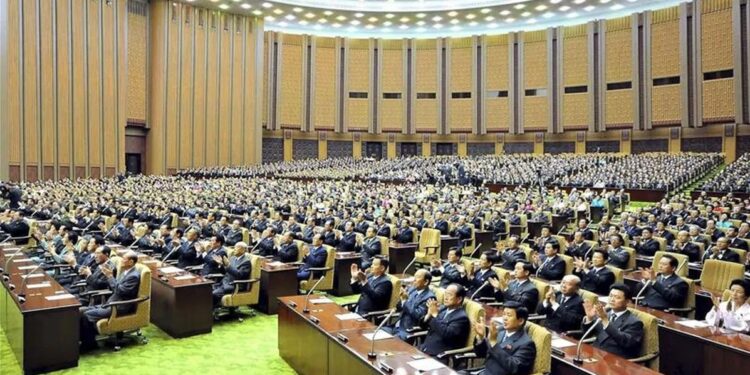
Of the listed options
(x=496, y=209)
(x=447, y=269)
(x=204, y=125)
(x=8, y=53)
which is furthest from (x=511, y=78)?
(x=447, y=269)

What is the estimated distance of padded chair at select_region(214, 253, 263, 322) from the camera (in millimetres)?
6684

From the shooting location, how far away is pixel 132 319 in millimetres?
5770

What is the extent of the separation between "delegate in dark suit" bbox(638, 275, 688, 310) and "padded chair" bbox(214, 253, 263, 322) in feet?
13.7

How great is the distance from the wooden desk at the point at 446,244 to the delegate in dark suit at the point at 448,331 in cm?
540

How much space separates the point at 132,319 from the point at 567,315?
13.3ft

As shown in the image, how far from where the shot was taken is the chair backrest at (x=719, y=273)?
619 centimetres

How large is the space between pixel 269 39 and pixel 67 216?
76.1ft

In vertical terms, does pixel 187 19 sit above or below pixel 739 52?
above

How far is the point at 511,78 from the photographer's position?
108 feet

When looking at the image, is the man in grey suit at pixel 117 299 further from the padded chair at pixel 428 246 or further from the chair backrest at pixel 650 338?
the padded chair at pixel 428 246

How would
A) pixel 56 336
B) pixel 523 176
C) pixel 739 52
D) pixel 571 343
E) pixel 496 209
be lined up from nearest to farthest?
pixel 571 343
pixel 56 336
pixel 496 209
pixel 523 176
pixel 739 52

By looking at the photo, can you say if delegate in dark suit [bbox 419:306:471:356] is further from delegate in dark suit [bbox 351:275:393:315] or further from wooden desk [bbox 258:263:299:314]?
wooden desk [bbox 258:263:299:314]

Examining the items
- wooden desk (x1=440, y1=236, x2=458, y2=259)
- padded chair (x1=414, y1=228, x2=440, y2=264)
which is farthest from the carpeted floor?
wooden desk (x1=440, y1=236, x2=458, y2=259)

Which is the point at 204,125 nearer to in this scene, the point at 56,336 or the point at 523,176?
the point at 523,176
